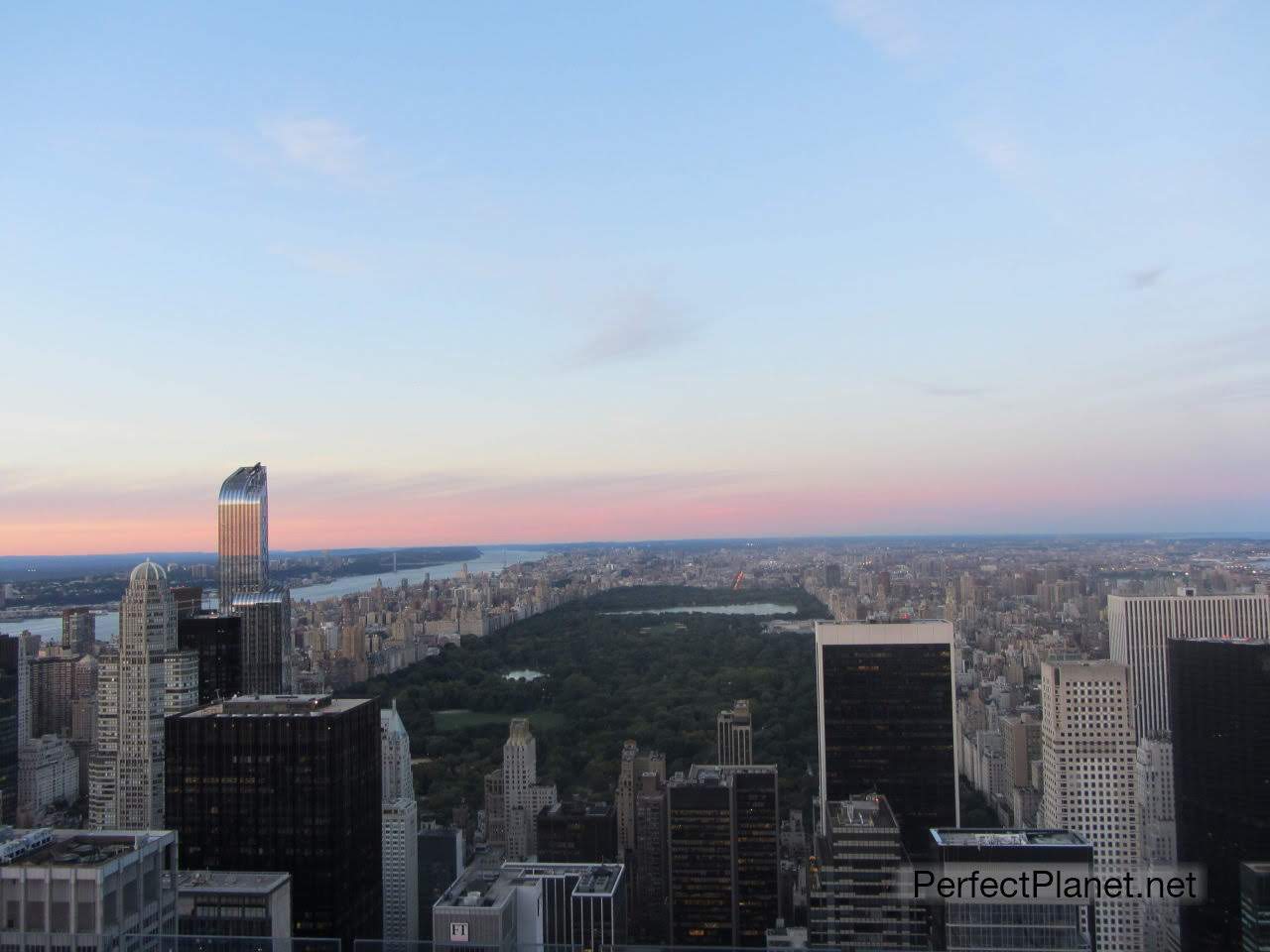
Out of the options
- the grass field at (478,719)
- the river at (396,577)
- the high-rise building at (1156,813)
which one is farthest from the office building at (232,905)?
the river at (396,577)

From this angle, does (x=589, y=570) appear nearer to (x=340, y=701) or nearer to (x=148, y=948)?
(x=340, y=701)

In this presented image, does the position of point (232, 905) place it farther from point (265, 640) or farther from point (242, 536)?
point (242, 536)

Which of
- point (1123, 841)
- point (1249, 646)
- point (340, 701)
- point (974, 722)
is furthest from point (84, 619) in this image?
point (1249, 646)

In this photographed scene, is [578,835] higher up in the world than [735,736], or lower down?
lower down

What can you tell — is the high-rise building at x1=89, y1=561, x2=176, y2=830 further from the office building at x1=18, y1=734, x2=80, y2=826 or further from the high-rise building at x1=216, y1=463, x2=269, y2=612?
the high-rise building at x1=216, y1=463, x2=269, y2=612

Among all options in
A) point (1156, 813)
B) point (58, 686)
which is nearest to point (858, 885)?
point (1156, 813)

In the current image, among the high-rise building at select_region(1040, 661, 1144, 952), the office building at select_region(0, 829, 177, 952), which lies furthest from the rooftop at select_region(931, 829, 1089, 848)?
the office building at select_region(0, 829, 177, 952)
